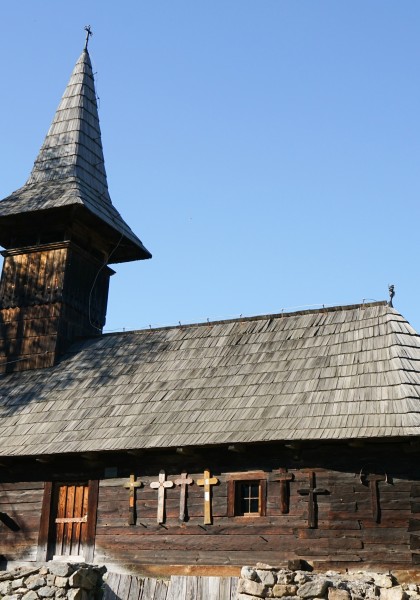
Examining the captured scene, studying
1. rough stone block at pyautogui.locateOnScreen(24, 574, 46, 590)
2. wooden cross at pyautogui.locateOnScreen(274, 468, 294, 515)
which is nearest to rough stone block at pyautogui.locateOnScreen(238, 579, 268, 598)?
wooden cross at pyautogui.locateOnScreen(274, 468, 294, 515)

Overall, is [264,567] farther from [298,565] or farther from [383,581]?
[383,581]

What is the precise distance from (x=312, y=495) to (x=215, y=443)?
172cm

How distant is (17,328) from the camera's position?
20.2 m

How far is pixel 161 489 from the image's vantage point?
1498 centimetres

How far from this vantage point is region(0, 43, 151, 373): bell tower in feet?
65.3

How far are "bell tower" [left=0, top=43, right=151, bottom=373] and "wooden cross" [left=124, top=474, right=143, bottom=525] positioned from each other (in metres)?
4.83

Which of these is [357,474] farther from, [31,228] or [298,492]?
[31,228]

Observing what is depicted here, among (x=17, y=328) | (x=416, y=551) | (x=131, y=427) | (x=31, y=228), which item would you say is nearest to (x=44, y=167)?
(x=31, y=228)

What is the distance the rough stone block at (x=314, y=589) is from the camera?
12094mm

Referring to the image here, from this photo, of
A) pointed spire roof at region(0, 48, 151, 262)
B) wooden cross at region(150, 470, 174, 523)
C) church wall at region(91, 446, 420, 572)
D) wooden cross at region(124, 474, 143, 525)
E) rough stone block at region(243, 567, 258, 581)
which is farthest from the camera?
pointed spire roof at region(0, 48, 151, 262)

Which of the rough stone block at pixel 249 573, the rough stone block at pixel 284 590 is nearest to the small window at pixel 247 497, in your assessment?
the rough stone block at pixel 249 573

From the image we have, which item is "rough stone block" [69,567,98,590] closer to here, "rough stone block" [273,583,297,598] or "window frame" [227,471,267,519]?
"window frame" [227,471,267,519]

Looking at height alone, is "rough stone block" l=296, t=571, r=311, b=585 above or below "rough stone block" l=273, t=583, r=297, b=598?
above

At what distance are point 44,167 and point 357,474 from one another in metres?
12.3
